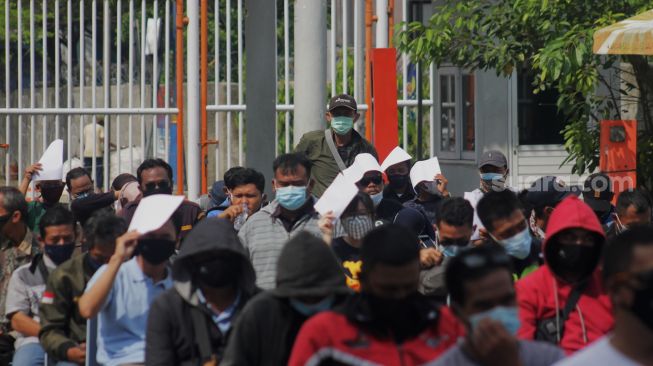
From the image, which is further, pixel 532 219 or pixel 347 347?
pixel 532 219

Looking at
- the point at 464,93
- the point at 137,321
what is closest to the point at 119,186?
the point at 137,321

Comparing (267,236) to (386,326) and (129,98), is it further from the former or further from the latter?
(129,98)

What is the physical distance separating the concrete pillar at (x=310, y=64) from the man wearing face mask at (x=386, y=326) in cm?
480

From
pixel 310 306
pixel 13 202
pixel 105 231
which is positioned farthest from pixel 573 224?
pixel 13 202

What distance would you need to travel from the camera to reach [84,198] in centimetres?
926

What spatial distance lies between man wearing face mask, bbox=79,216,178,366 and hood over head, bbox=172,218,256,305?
0.47 meters

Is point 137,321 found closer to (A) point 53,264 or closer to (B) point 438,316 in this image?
(A) point 53,264

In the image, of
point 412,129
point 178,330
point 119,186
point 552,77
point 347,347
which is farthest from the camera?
point 412,129

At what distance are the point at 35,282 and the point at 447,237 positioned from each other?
2171 mm

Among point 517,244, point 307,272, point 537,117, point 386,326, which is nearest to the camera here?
point 386,326

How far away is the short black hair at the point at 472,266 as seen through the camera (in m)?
4.15

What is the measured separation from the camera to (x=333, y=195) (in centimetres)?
710

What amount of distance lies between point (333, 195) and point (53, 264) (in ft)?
5.03

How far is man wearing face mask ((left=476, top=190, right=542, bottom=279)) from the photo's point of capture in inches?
254
